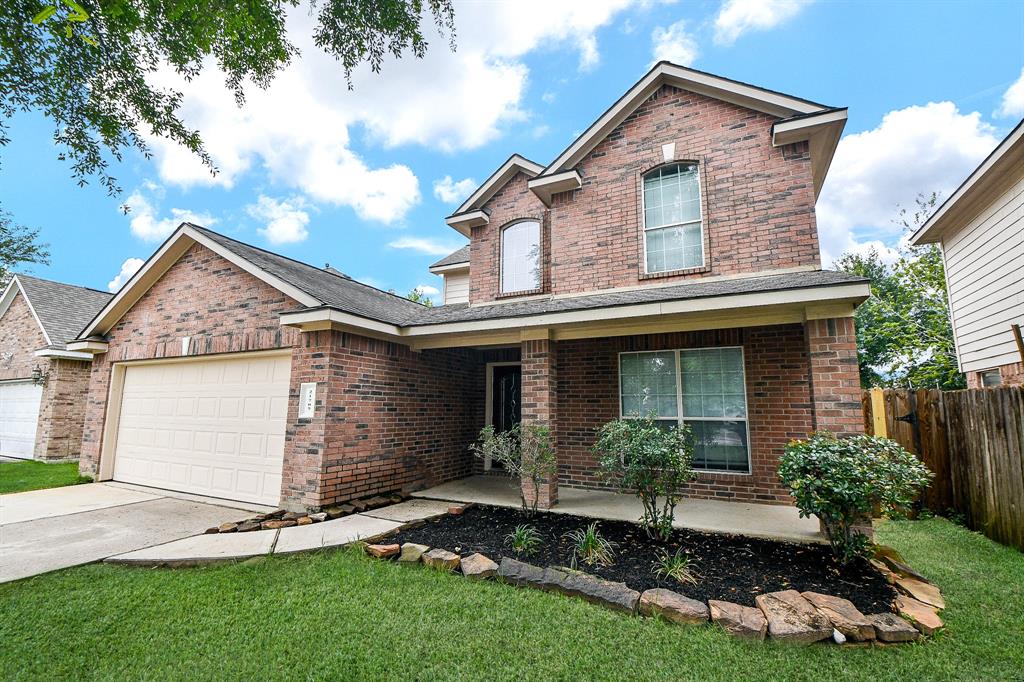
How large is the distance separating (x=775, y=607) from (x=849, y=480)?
1.45 m

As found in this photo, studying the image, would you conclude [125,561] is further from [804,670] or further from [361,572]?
[804,670]

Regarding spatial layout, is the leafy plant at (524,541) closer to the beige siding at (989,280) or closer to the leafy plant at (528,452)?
the leafy plant at (528,452)

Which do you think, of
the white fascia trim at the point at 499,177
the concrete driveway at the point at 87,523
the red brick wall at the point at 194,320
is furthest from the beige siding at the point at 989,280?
the concrete driveway at the point at 87,523

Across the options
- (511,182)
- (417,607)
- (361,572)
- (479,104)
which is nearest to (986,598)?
(417,607)

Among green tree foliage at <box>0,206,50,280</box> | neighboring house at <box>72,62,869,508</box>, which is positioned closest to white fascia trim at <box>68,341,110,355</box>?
neighboring house at <box>72,62,869,508</box>

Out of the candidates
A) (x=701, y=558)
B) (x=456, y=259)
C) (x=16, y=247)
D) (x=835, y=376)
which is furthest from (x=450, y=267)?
(x=16, y=247)

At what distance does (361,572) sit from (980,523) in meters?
7.17

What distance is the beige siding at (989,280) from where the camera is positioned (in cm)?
666

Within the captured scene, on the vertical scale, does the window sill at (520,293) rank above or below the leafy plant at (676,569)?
above

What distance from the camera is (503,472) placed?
31.8ft

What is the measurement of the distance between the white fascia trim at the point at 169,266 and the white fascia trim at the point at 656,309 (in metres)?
2.13

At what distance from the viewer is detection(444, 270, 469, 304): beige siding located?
12.5 meters

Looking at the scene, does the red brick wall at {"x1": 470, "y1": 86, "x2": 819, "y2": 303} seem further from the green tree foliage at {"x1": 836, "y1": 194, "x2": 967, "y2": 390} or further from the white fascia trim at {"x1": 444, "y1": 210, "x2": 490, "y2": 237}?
the green tree foliage at {"x1": 836, "y1": 194, "x2": 967, "y2": 390}

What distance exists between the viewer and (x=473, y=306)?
892cm
